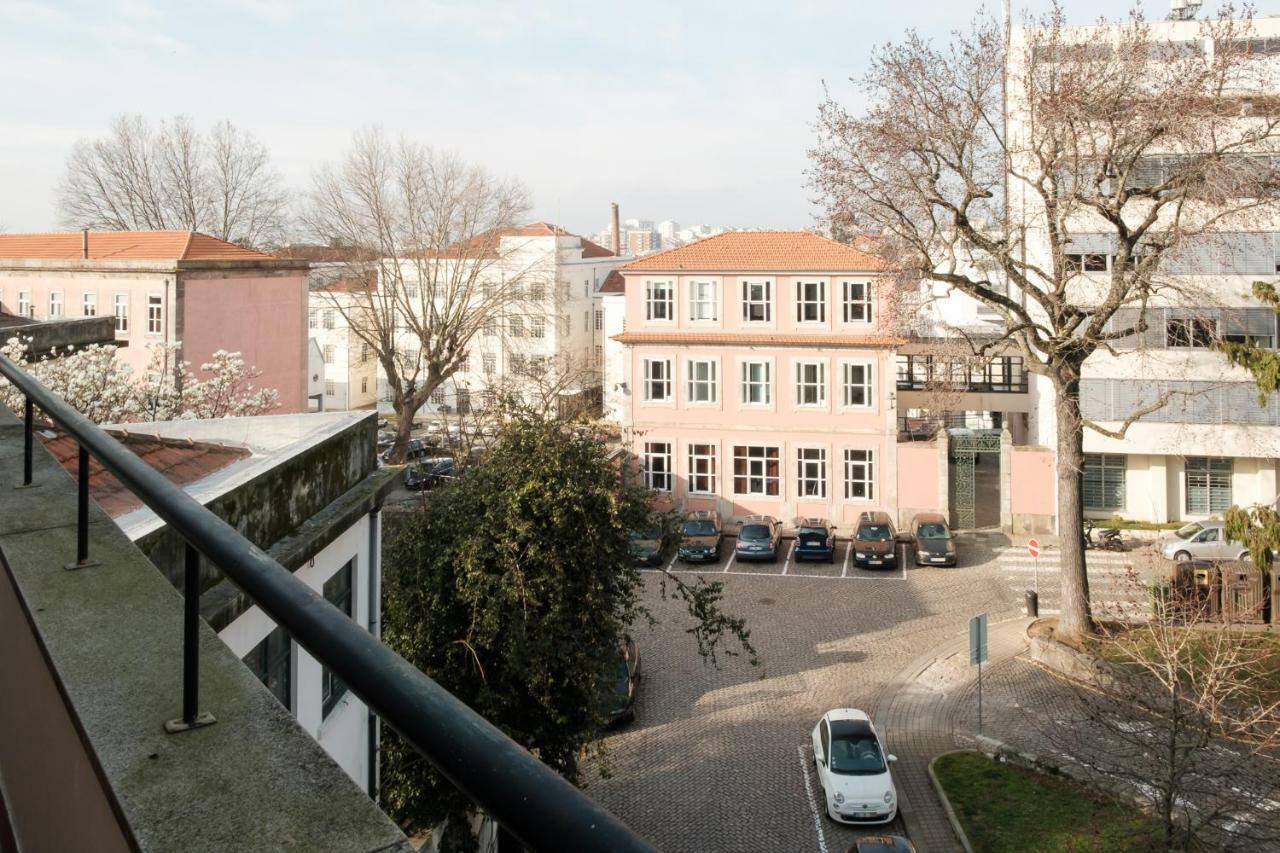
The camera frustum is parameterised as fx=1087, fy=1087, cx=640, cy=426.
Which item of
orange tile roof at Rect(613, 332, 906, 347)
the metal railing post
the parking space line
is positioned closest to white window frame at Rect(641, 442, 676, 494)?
orange tile roof at Rect(613, 332, 906, 347)

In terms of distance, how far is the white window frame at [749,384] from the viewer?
36.2 metres

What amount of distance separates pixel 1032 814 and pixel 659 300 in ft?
79.7

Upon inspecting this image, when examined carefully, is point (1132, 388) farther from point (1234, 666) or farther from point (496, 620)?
point (496, 620)

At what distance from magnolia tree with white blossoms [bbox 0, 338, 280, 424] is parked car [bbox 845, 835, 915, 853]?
12948 millimetres

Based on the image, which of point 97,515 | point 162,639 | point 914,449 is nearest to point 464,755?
point 162,639

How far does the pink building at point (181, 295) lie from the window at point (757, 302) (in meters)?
14.9

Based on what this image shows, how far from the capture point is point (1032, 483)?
3419 cm

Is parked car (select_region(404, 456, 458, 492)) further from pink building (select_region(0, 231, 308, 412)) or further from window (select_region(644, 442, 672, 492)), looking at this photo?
window (select_region(644, 442, 672, 492))

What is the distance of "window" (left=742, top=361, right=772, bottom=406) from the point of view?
3622 centimetres

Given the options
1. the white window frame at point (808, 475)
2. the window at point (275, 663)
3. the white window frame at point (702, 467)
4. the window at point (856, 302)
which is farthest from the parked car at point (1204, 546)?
the window at point (275, 663)

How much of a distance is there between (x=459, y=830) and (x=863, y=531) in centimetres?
2047

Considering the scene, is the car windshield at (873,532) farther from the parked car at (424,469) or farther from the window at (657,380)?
the parked car at (424,469)

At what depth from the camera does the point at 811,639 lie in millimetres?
24672

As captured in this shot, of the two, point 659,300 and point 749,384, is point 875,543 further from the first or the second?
point 659,300
